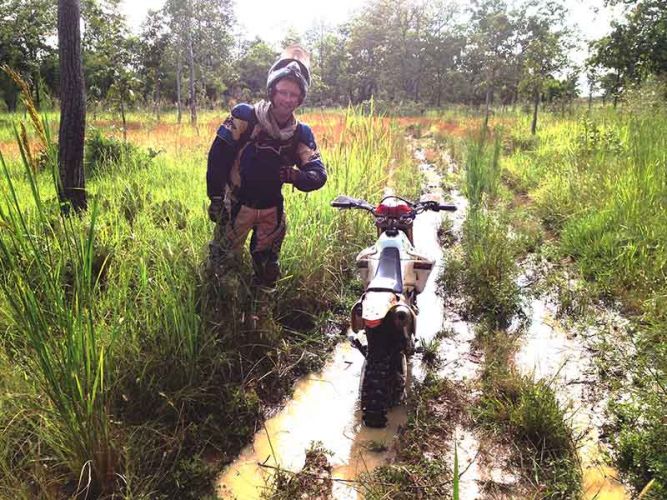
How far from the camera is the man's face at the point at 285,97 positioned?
272 cm

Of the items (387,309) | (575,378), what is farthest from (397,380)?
(575,378)

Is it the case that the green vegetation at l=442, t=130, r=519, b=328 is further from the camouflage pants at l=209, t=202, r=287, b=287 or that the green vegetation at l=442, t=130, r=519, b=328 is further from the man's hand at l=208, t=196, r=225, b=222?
the man's hand at l=208, t=196, r=225, b=222

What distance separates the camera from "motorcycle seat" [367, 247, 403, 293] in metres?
2.34

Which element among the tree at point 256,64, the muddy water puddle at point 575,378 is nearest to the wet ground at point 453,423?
the muddy water puddle at point 575,378

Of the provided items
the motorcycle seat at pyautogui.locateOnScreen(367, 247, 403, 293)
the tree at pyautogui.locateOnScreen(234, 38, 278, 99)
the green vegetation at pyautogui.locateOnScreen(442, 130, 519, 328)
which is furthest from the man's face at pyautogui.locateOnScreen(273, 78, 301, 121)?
the tree at pyautogui.locateOnScreen(234, 38, 278, 99)

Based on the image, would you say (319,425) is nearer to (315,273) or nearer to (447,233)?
(315,273)

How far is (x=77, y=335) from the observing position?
1.63 meters

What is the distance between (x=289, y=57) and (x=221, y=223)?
116 cm

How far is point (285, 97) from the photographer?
273 cm

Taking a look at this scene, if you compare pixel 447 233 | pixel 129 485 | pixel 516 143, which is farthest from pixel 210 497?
pixel 516 143

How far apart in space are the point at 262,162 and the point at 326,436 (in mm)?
1686

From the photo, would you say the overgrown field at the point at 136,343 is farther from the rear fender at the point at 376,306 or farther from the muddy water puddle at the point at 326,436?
the rear fender at the point at 376,306

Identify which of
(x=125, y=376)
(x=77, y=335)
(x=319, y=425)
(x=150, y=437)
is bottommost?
(x=319, y=425)

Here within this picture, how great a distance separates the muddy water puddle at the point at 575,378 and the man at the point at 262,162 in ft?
6.22
